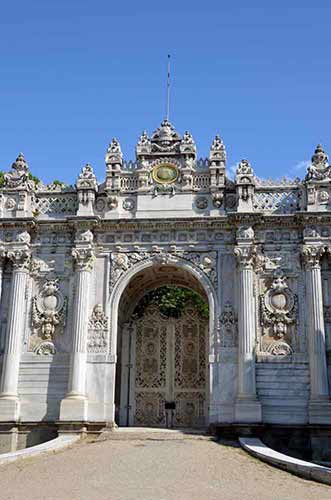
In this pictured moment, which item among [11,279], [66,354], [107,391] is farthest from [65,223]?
[107,391]

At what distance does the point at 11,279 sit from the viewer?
21.2 metres

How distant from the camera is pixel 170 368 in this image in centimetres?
2188

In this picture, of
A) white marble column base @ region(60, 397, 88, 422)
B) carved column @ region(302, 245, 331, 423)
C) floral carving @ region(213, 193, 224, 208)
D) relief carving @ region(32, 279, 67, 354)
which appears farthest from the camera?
floral carving @ region(213, 193, 224, 208)

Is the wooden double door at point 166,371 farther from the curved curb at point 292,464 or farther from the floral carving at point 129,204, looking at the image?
the curved curb at point 292,464

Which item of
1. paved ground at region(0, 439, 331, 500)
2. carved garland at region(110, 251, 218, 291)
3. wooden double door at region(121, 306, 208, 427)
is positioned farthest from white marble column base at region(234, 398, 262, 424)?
carved garland at region(110, 251, 218, 291)

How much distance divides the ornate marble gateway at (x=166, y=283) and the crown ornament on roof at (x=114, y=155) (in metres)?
0.04

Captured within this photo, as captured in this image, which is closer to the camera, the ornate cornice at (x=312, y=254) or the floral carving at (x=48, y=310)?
the ornate cornice at (x=312, y=254)

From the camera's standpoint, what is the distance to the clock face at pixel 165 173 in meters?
21.7

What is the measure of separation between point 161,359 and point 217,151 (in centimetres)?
732

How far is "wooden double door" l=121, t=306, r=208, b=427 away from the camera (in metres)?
21.5

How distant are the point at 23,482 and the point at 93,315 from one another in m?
8.96

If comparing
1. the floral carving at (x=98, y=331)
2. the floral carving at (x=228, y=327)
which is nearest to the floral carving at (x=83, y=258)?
the floral carving at (x=98, y=331)

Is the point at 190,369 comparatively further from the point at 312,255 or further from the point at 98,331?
the point at 312,255

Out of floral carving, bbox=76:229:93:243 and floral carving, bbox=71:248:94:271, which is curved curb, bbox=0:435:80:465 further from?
floral carving, bbox=76:229:93:243
